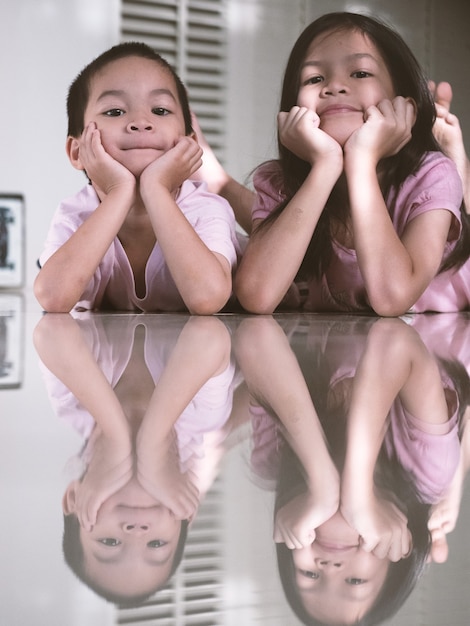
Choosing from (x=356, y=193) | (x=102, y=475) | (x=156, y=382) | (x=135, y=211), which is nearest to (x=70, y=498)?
(x=102, y=475)

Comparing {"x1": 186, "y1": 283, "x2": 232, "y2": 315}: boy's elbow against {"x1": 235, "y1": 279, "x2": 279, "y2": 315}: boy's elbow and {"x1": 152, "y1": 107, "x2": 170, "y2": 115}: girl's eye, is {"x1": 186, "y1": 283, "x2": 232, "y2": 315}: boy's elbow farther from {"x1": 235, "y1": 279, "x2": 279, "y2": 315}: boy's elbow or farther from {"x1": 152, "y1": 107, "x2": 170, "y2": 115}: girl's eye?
{"x1": 152, "y1": 107, "x2": 170, "y2": 115}: girl's eye

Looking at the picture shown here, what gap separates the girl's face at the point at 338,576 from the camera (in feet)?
0.49

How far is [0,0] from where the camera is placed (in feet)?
8.84

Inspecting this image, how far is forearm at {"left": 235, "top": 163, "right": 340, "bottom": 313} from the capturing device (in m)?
1.01

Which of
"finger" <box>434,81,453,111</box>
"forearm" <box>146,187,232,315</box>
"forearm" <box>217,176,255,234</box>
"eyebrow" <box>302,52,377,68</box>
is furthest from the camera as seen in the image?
"forearm" <box>217,176,255,234</box>

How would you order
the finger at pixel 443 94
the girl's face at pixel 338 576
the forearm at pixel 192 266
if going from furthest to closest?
the finger at pixel 443 94, the forearm at pixel 192 266, the girl's face at pixel 338 576

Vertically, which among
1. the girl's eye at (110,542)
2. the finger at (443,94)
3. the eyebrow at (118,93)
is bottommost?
the girl's eye at (110,542)

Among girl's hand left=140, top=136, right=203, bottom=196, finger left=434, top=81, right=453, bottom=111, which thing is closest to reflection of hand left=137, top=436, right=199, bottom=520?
girl's hand left=140, top=136, right=203, bottom=196

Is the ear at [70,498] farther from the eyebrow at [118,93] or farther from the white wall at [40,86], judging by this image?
the white wall at [40,86]

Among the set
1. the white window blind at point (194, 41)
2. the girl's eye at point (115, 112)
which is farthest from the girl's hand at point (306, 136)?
the white window blind at point (194, 41)

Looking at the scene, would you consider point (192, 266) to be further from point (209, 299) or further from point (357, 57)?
point (357, 57)

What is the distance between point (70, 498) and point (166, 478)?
3 cm

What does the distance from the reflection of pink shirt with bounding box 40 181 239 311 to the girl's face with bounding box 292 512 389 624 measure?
89cm

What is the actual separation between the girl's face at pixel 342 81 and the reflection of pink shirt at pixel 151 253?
7.3 inches
